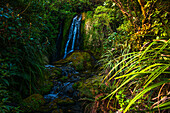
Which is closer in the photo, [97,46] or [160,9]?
[160,9]

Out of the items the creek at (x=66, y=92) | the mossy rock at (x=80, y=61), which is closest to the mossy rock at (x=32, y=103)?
the creek at (x=66, y=92)

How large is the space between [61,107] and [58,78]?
1.80 m

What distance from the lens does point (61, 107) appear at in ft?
8.68

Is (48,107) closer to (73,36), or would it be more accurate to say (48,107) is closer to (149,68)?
(149,68)

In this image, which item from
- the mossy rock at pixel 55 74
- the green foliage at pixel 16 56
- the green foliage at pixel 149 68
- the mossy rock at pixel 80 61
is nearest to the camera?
the green foliage at pixel 149 68

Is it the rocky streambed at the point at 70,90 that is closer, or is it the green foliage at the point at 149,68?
the green foliage at the point at 149,68

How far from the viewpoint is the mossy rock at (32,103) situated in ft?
6.89

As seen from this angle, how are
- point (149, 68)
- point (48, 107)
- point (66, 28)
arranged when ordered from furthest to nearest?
point (66, 28) → point (48, 107) → point (149, 68)

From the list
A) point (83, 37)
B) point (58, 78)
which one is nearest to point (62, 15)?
point (83, 37)

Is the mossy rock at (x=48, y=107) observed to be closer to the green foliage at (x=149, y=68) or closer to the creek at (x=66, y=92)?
the creek at (x=66, y=92)

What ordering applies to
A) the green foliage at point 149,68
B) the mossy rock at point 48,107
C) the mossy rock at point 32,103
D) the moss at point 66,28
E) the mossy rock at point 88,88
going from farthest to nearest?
the moss at point 66,28 < the mossy rock at point 88,88 < the mossy rock at point 48,107 < the mossy rock at point 32,103 < the green foliage at point 149,68

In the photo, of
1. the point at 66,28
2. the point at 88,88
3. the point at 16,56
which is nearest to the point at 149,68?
the point at 16,56

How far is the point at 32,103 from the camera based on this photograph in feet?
7.52

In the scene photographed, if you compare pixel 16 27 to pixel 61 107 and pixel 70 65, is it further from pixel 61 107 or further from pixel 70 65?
Result: pixel 70 65
